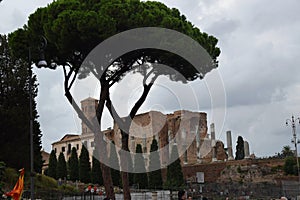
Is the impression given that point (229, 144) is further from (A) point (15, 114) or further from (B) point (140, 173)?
(A) point (15, 114)

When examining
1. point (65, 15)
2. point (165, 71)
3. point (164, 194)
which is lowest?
point (164, 194)

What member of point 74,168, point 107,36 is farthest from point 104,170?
point 74,168

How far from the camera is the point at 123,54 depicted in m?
17.8

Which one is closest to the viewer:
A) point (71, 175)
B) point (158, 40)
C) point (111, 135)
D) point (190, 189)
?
point (158, 40)

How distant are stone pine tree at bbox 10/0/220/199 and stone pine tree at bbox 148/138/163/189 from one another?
17916mm

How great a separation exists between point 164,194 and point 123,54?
10.3 metres

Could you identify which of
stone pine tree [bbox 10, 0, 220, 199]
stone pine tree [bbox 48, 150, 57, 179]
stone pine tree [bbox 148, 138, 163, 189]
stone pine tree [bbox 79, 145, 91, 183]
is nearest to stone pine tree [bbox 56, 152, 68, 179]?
stone pine tree [bbox 48, 150, 57, 179]

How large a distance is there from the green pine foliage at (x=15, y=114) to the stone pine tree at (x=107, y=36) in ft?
16.2

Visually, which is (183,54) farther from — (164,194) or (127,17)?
(164,194)

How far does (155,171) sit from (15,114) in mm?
16649

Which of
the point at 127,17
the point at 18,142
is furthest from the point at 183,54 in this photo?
the point at 18,142

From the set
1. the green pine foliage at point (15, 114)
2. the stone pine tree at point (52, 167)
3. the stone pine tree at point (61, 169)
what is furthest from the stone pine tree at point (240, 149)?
the green pine foliage at point (15, 114)

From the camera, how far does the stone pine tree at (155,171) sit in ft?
119

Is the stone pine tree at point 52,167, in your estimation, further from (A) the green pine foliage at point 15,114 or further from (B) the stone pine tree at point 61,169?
(A) the green pine foliage at point 15,114
